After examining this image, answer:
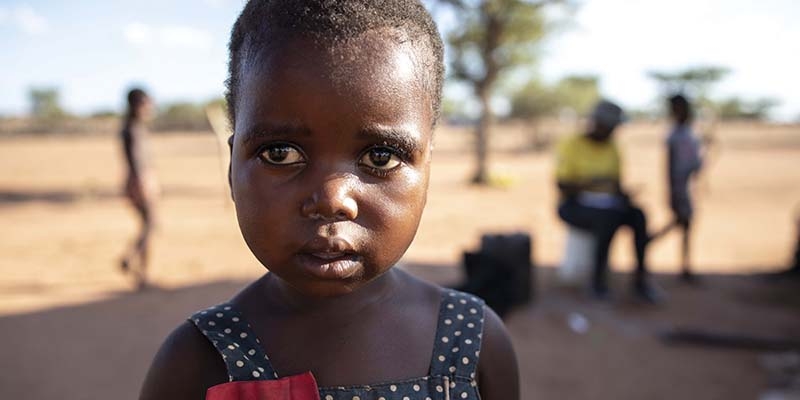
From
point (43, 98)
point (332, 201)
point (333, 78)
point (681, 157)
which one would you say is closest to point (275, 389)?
point (332, 201)

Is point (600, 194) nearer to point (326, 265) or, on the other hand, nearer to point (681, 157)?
point (681, 157)

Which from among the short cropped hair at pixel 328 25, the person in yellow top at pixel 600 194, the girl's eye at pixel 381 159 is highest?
the short cropped hair at pixel 328 25

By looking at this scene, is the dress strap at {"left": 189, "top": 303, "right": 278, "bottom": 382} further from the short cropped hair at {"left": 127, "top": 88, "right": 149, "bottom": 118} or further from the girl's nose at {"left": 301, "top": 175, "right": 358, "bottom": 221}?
the short cropped hair at {"left": 127, "top": 88, "right": 149, "bottom": 118}

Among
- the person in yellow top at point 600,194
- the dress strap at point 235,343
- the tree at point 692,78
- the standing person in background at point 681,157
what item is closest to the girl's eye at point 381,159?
the dress strap at point 235,343

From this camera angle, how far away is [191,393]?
1055 mm

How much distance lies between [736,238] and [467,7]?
903cm

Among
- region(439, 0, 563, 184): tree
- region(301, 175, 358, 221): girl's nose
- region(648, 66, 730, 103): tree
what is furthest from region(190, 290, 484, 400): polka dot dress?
region(648, 66, 730, 103): tree

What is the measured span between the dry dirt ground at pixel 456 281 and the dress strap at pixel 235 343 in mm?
840

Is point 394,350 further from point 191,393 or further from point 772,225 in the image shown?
point 772,225

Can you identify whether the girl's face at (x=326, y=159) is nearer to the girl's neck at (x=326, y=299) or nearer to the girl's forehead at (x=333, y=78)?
the girl's forehead at (x=333, y=78)

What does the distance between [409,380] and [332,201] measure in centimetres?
46

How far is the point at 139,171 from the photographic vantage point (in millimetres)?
5645

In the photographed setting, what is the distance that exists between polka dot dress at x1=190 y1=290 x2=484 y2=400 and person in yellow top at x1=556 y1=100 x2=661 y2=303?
451cm

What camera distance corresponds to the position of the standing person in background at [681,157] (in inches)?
226
